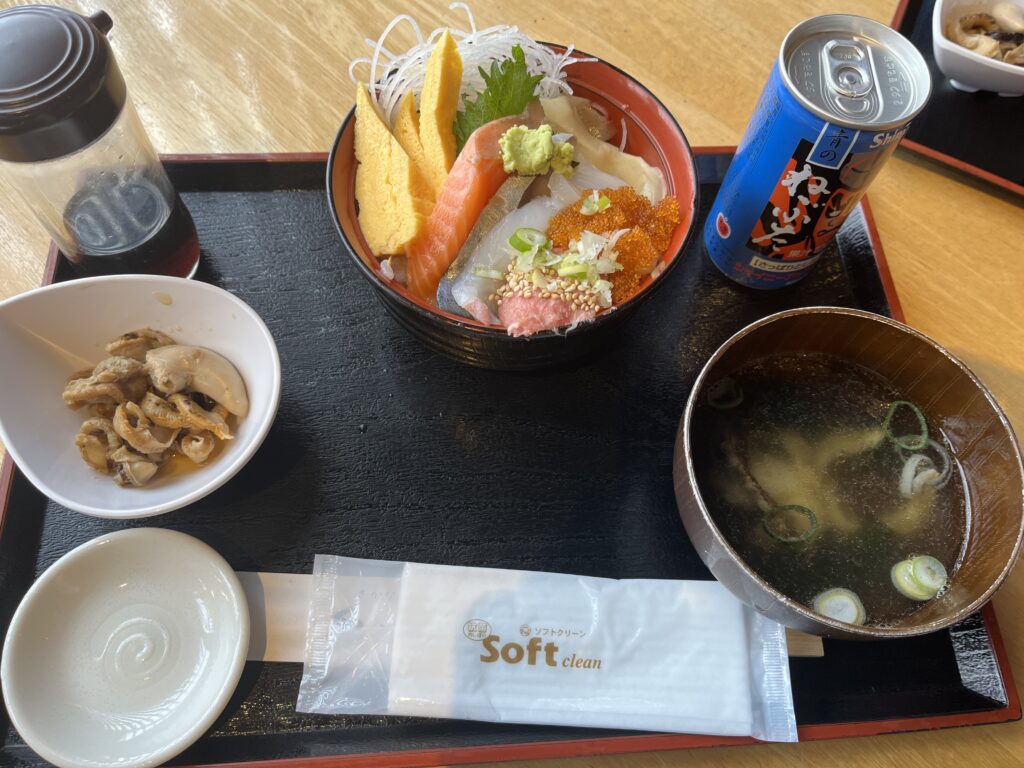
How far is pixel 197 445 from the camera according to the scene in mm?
1041

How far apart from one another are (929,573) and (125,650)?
1.16 meters

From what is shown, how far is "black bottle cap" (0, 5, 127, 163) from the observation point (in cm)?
92

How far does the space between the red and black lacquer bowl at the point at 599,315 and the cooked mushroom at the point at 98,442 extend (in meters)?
0.46

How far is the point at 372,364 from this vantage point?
1232mm

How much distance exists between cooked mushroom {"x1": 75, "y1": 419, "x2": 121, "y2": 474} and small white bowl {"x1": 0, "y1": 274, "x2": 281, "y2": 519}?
0.07ft

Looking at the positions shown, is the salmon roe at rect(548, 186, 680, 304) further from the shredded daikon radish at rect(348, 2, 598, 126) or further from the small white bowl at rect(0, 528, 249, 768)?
the small white bowl at rect(0, 528, 249, 768)

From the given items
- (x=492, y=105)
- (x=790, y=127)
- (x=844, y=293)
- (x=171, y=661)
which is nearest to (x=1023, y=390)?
(x=844, y=293)

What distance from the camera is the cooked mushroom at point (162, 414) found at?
1049 mm

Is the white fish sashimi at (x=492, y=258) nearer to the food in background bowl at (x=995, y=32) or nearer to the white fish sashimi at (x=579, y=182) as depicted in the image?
the white fish sashimi at (x=579, y=182)

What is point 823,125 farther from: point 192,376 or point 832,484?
point 192,376

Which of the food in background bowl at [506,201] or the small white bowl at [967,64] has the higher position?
the small white bowl at [967,64]

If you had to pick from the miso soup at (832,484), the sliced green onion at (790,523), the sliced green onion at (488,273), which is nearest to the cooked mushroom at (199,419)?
the sliced green onion at (488,273)

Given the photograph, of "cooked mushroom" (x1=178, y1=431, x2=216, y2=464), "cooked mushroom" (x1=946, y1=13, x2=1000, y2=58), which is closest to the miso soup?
"cooked mushroom" (x1=178, y1=431, x2=216, y2=464)

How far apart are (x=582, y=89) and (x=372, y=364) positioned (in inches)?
25.1
